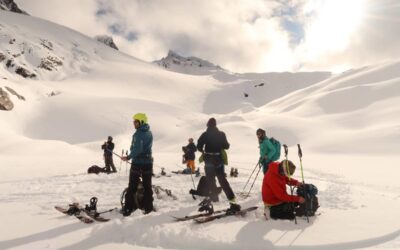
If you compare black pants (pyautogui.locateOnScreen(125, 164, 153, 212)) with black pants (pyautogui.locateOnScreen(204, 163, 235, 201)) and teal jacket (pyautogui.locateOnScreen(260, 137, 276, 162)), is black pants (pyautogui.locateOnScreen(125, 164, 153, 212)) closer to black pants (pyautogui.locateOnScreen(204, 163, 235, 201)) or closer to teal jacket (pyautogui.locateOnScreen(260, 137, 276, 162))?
black pants (pyautogui.locateOnScreen(204, 163, 235, 201))

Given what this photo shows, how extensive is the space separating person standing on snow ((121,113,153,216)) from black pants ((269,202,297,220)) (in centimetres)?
298

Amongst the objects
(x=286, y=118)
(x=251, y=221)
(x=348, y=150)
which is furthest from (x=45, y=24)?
(x=251, y=221)

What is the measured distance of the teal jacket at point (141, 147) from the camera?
9.49m

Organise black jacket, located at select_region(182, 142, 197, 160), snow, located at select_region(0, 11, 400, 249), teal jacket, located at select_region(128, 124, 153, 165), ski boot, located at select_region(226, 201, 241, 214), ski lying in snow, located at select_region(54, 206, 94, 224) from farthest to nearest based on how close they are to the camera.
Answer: black jacket, located at select_region(182, 142, 197, 160)
teal jacket, located at select_region(128, 124, 153, 165)
ski boot, located at select_region(226, 201, 241, 214)
ski lying in snow, located at select_region(54, 206, 94, 224)
snow, located at select_region(0, 11, 400, 249)

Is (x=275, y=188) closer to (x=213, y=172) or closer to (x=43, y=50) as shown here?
(x=213, y=172)

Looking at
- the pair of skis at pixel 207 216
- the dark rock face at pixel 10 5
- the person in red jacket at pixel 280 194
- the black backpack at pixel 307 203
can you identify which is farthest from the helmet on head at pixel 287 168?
the dark rock face at pixel 10 5

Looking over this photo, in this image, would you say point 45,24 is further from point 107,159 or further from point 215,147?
point 215,147

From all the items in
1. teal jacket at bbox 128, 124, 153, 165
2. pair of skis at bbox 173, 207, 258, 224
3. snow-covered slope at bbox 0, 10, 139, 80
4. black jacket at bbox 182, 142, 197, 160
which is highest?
snow-covered slope at bbox 0, 10, 139, 80

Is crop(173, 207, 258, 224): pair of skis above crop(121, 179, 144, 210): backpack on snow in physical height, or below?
below

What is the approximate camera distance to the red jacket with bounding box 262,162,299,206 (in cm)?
912

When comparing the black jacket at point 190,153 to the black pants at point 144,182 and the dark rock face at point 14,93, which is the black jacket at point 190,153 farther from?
the dark rock face at point 14,93

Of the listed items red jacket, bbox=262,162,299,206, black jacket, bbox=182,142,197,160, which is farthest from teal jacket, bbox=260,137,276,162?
black jacket, bbox=182,142,197,160

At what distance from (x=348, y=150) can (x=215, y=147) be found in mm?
31695

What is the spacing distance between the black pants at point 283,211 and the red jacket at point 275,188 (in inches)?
4.1
